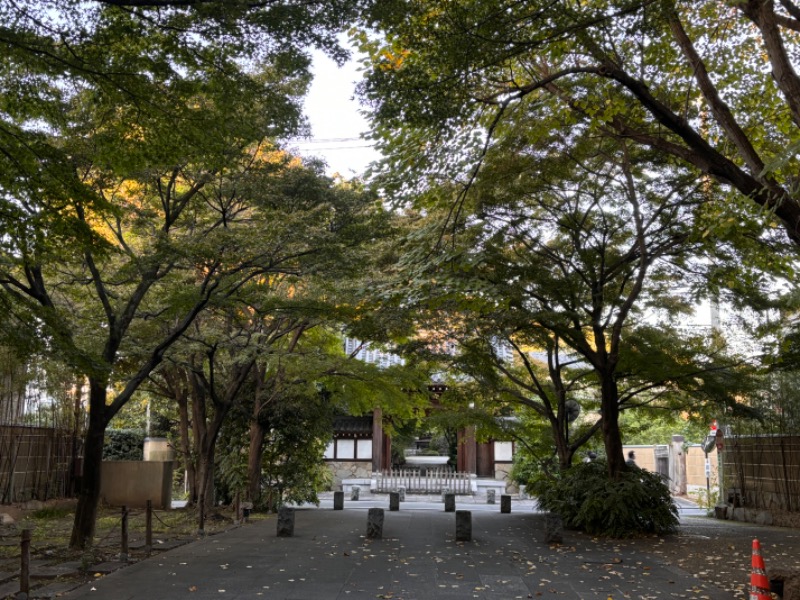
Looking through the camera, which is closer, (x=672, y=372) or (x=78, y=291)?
(x=78, y=291)

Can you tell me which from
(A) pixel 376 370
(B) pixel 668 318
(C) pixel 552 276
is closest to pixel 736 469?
(B) pixel 668 318

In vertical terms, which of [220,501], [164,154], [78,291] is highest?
[164,154]

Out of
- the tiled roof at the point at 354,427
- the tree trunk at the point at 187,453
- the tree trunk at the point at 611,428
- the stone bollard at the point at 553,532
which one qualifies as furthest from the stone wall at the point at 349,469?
the stone bollard at the point at 553,532

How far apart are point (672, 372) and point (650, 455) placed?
2046cm

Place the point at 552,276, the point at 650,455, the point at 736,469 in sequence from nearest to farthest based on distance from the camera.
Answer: the point at 552,276 < the point at 736,469 < the point at 650,455

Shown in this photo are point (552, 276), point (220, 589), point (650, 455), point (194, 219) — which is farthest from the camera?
point (650, 455)

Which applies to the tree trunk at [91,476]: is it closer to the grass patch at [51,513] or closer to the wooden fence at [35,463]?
the wooden fence at [35,463]

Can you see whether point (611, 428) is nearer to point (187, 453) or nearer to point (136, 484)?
point (187, 453)

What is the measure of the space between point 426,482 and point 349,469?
14.1 feet

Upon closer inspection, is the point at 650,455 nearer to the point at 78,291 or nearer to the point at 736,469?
the point at 736,469

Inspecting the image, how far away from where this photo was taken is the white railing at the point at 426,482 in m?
27.5

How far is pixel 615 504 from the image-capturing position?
45.5 feet

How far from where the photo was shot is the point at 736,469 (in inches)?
762

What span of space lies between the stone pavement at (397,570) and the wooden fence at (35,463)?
551 centimetres
